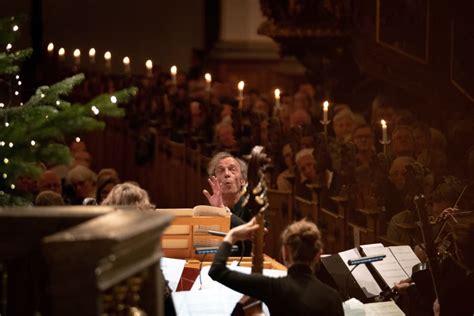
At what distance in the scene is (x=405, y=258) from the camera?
7.55 metres

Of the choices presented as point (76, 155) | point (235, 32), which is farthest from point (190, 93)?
point (235, 32)

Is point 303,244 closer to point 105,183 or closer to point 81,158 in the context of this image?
point 105,183

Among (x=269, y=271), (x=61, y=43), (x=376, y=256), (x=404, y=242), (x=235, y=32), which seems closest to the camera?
(x=269, y=271)

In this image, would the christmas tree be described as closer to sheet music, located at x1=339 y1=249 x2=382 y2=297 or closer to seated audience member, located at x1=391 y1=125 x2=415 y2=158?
sheet music, located at x1=339 y1=249 x2=382 y2=297

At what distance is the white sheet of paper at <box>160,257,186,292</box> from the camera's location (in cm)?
686

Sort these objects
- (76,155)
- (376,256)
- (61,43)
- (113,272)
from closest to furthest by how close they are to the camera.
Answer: (113,272) < (376,256) < (76,155) < (61,43)

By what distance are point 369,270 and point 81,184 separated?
3763 millimetres

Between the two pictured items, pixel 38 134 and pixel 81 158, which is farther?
pixel 81 158

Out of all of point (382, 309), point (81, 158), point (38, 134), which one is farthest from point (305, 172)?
point (38, 134)

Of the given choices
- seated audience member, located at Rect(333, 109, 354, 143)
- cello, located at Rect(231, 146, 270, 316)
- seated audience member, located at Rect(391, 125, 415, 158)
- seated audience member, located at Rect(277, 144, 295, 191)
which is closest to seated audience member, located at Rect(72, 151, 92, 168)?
seated audience member, located at Rect(277, 144, 295, 191)

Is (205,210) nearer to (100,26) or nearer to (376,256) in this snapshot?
(376,256)

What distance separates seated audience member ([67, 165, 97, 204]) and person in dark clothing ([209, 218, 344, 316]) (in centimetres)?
510

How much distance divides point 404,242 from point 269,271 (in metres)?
2.29

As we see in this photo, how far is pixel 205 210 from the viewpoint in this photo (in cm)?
758
